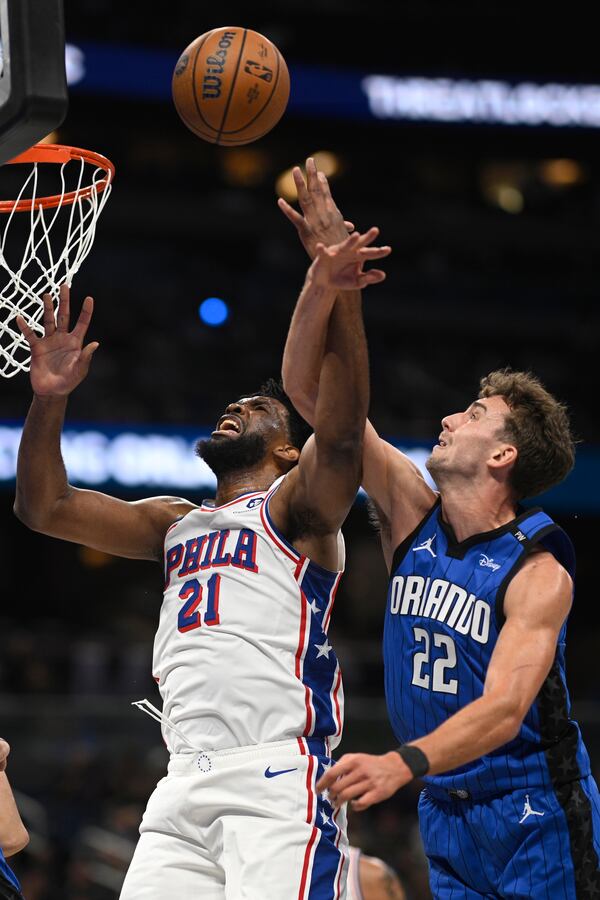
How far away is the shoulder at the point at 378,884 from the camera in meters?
4.97

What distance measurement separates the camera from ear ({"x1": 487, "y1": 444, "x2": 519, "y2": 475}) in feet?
13.7

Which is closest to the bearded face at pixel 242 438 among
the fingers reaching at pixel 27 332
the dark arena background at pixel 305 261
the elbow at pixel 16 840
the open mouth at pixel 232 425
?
the open mouth at pixel 232 425

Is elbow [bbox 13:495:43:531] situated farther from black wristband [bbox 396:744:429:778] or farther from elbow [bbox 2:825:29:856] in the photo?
black wristband [bbox 396:744:429:778]

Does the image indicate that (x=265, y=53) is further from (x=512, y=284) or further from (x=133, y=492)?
(x=512, y=284)

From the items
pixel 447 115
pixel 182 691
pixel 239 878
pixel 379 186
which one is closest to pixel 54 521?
pixel 182 691

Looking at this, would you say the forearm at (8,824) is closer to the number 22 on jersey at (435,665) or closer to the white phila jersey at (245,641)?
the white phila jersey at (245,641)

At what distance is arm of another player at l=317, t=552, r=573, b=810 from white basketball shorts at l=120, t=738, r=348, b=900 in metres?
0.62

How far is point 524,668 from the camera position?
11.7ft

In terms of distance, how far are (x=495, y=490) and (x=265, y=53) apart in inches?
71.3

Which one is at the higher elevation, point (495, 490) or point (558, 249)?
point (558, 249)

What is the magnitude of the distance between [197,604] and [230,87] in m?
1.83

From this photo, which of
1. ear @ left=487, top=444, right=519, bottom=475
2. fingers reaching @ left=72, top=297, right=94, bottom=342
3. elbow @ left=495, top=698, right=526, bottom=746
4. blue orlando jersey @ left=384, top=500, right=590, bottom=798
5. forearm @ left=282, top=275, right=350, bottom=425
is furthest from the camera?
fingers reaching @ left=72, top=297, right=94, bottom=342

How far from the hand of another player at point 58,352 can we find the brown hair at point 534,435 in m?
1.48

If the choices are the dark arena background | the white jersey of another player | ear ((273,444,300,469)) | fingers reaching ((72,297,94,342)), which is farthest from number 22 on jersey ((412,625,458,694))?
the dark arena background
